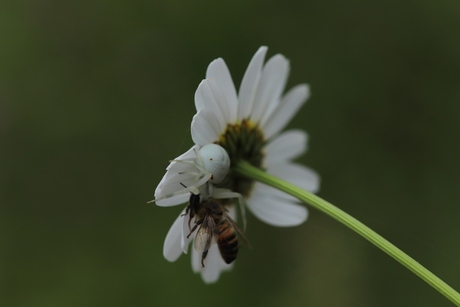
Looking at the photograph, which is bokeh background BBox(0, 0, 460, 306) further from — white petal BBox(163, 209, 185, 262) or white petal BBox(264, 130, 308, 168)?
white petal BBox(163, 209, 185, 262)

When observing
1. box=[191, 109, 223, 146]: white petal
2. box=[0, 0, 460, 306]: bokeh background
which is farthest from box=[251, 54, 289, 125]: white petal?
box=[0, 0, 460, 306]: bokeh background

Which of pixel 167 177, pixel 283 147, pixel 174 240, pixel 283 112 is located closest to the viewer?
pixel 167 177

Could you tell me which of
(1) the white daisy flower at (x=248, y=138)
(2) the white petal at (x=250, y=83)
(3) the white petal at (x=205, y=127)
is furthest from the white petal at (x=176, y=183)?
(2) the white petal at (x=250, y=83)

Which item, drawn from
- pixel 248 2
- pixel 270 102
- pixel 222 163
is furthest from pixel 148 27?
pixel 222 163

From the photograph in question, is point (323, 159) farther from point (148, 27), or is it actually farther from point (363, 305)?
point (148, 27)

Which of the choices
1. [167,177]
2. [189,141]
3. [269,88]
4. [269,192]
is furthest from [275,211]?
[189,141]

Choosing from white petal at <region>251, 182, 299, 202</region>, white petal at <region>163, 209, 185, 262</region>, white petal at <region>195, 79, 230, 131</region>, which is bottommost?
white petal at <region>163, 209, 185, 262</region>

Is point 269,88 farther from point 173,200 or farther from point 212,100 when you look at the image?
point 173,200
